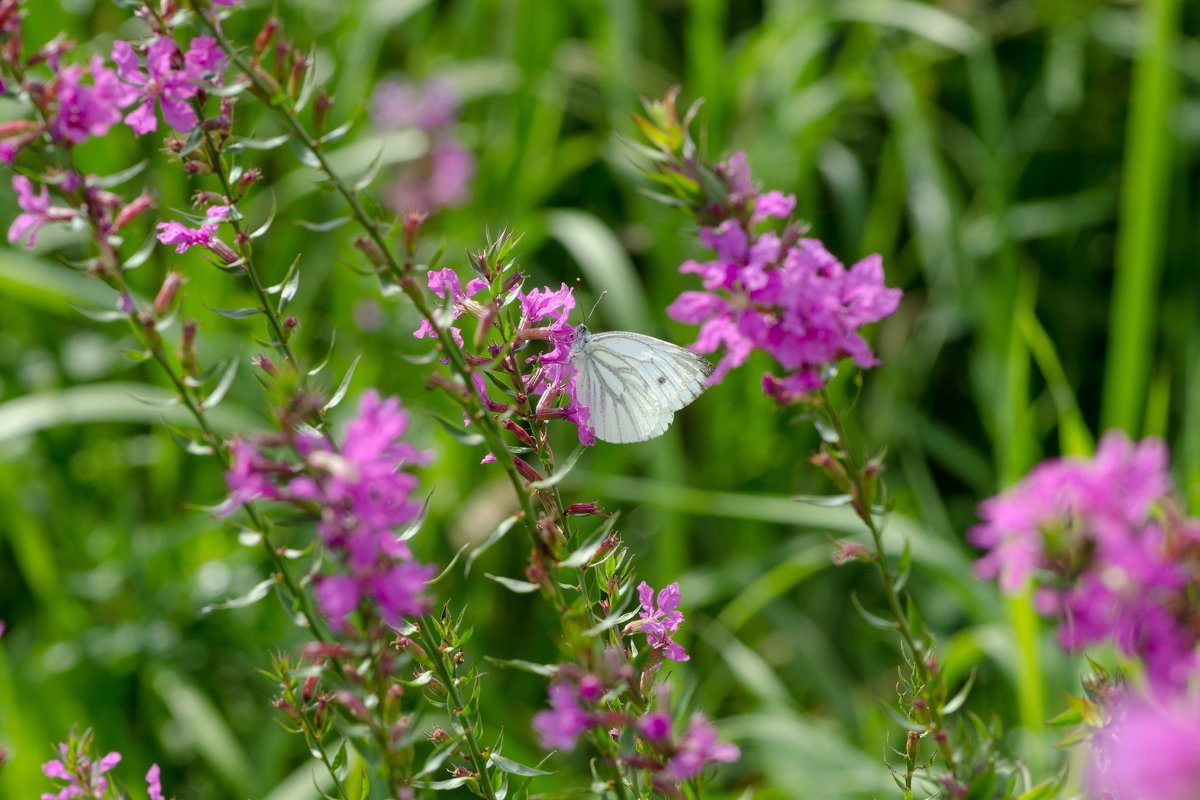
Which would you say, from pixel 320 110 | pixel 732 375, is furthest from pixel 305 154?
pixel 732 375

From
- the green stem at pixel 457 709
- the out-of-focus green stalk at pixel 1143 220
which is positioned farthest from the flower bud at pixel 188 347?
the out-of-focus green stalk at pixel 1143 220

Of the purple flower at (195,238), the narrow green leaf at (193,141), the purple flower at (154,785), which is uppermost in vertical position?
the narrow green leaf at (193,141)

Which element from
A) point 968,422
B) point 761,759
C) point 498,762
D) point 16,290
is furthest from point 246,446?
point 968,422

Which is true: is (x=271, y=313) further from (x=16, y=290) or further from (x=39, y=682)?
(x=16, y=290)

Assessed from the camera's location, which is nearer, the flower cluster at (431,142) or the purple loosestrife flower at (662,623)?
the purple loosestrife flower at (662,623)

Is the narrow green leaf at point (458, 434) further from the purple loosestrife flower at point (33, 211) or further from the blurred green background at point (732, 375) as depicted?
the blurred green background at point (732, 375)

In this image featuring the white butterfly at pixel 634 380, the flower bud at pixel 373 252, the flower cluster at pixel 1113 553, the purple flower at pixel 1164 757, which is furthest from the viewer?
the white butterfly at pixel 634 380
